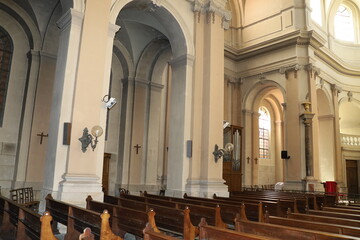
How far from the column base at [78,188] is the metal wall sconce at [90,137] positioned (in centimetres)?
64

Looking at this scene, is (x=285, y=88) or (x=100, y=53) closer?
(x=100, y=53)

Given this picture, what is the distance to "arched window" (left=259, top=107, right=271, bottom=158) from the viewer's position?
21719 millimetres

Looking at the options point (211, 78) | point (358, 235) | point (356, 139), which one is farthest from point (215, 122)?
point (356, 139)

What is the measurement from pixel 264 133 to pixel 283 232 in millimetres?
19416

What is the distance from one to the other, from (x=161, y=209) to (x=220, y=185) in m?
4.94

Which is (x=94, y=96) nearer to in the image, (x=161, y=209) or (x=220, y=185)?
(x=161, y=209)

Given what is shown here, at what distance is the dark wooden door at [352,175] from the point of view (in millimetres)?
21020

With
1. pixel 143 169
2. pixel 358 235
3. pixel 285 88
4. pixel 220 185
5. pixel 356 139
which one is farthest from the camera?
pixel 356 139

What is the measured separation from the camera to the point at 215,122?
1019cm

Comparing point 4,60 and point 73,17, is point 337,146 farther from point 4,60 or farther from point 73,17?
point 4,60

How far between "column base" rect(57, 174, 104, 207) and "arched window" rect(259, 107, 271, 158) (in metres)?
16.2

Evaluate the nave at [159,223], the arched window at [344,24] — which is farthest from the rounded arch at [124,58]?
the arched window at [344,24]

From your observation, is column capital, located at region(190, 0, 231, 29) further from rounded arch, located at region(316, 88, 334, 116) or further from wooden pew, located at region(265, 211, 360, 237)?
rounded arch, located at region(316, 88, 334, 116)

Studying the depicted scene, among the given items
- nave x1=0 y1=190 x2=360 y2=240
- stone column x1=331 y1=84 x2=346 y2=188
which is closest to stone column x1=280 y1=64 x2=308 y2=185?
stone column x1=331 y1=84 x2=346 y2=188
